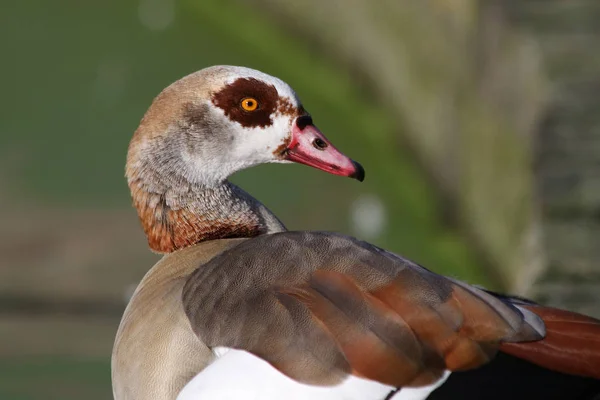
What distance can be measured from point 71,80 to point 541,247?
132 inches

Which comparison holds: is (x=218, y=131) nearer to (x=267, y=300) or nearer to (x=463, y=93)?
(x=267, y=300)

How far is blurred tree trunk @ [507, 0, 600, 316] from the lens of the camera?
3248mm

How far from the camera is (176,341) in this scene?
7.09 feet

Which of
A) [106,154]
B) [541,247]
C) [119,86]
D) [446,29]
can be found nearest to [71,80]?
[119,86]

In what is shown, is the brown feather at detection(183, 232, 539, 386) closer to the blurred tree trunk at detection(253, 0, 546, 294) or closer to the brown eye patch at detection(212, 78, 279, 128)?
the brown eye patch at detection(212, 78, 279, 128)

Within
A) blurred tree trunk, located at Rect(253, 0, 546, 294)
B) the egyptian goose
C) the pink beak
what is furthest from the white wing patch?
blurred tree trunk, located at Rect(253, 0, 546, 294)

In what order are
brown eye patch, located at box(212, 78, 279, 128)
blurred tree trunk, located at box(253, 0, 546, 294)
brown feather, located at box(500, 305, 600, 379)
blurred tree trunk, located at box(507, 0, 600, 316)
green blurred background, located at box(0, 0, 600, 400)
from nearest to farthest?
brown feather, located at box(500, 305, 600, 379), brown eye patch, located at box(212, 78, 279, 128), blurred tree trunk, located at box(507, 0, 600, 316), green blurred background, located at box(0, 0, 600, 400), blurred tree trunk, located at box(253, 0, 546, 294)

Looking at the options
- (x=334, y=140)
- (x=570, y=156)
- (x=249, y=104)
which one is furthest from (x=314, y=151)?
(x=334, y=140)

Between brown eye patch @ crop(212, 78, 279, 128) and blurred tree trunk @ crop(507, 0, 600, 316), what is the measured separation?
1.10 meters

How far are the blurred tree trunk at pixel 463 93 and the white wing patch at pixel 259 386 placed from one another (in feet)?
4.72

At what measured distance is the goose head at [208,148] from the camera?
254cm

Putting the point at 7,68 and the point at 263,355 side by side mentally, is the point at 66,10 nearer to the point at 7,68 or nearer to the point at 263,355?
the point at 7,68

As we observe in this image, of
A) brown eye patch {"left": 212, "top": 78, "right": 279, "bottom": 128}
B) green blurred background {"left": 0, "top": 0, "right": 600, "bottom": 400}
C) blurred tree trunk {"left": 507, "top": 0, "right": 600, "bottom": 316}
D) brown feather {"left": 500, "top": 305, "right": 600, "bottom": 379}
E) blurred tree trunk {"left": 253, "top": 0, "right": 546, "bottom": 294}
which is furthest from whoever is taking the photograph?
blurred tree trunk {"left": 253, "top": 0, "right": 546, "bottom": 294}

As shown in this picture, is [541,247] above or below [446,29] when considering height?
below
